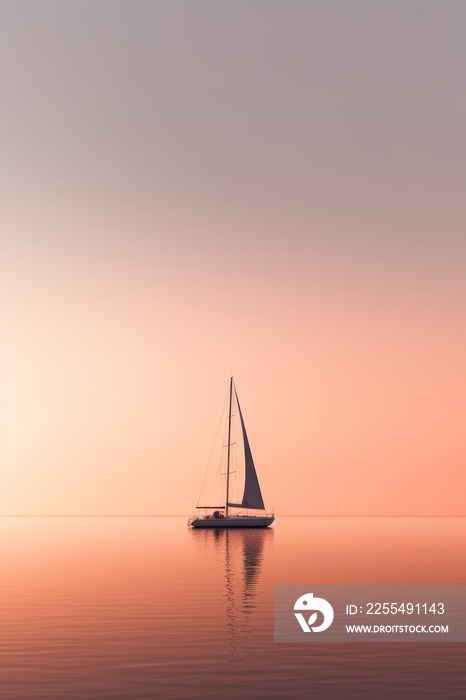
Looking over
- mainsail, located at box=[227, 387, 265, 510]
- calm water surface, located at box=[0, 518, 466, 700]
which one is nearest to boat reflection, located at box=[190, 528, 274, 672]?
calm water surface, located at box=[0, 518, 466, 700]

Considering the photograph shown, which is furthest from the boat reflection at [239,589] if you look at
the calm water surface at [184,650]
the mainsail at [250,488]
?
the mainsail at [250,488]

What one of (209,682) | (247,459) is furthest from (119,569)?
(247,459)

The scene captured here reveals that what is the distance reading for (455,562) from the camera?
119m

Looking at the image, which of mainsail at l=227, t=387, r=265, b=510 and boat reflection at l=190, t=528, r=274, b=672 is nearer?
boat reflection at l=190, t=528, r=274, b=672

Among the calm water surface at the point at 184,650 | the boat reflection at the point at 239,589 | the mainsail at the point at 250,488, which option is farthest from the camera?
the mainsail at the point at 250,488

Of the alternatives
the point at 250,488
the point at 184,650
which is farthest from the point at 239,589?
the point at 250,488

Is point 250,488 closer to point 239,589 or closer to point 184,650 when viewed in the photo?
point 239,589

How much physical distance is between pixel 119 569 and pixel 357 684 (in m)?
70.3

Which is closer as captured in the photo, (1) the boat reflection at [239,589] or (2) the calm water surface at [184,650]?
(2) the calm water surface at [184,650]

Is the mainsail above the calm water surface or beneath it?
above

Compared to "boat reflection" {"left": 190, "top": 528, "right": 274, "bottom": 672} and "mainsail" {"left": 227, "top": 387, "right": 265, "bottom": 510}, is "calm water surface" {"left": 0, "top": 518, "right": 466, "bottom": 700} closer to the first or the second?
"boat reflection" {"left": 190, "top": 528, "right": 274, "bottom": 672}

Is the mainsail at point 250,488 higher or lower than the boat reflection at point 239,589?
higher

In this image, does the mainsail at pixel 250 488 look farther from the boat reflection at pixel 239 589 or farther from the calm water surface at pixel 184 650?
the calm water surface at pixel 184 650

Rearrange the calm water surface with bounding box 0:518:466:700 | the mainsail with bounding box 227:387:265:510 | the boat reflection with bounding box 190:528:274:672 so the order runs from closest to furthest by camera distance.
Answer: the calm water surface with bounding box 0:518:466:700 < the boat reflection with bounding box 190:528:274:672 < the mainsail with bounding box 227:387:265:510
